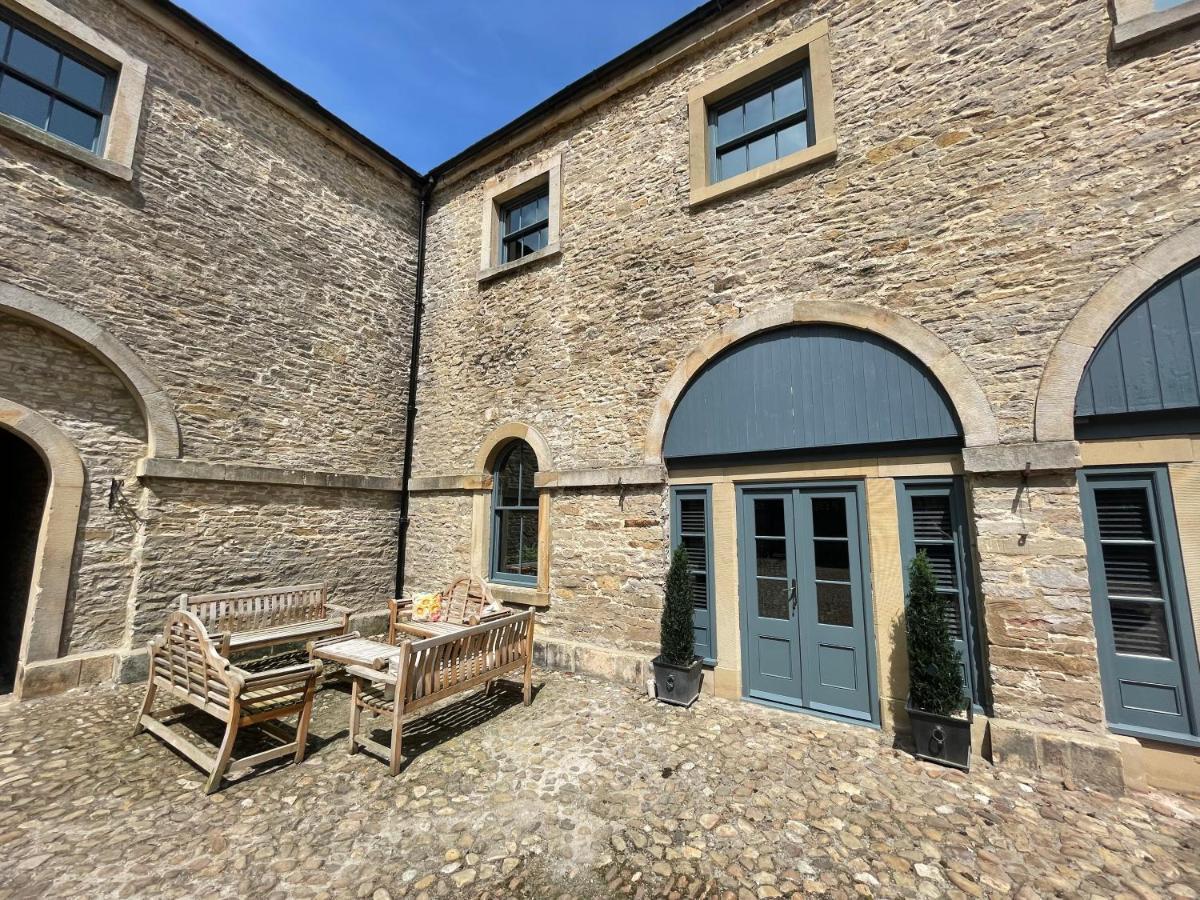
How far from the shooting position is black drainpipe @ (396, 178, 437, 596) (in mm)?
8742

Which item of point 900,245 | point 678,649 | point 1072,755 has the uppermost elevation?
point 900,245

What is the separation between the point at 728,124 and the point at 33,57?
316 inches

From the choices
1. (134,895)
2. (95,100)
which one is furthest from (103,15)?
(134,895)

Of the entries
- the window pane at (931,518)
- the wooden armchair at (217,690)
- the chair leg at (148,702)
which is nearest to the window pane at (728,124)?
the window pane at (931,518)

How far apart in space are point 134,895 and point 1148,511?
7.03 m

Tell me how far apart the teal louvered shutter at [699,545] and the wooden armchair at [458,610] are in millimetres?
2368

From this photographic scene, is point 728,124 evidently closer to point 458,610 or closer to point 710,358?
point 710,358

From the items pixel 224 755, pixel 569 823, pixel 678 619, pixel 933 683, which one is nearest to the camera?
pixel 569 823

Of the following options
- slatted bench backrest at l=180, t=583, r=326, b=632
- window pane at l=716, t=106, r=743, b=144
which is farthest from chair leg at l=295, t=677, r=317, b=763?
window pane at l=716, t=106, r=743, b=144

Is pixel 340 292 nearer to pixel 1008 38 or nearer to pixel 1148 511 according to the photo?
pixel 1008 38

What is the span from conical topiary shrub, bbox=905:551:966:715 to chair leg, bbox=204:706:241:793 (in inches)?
208

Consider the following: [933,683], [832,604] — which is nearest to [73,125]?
[832,604]

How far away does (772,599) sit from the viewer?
210 inches

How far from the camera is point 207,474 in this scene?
6.46 metres
